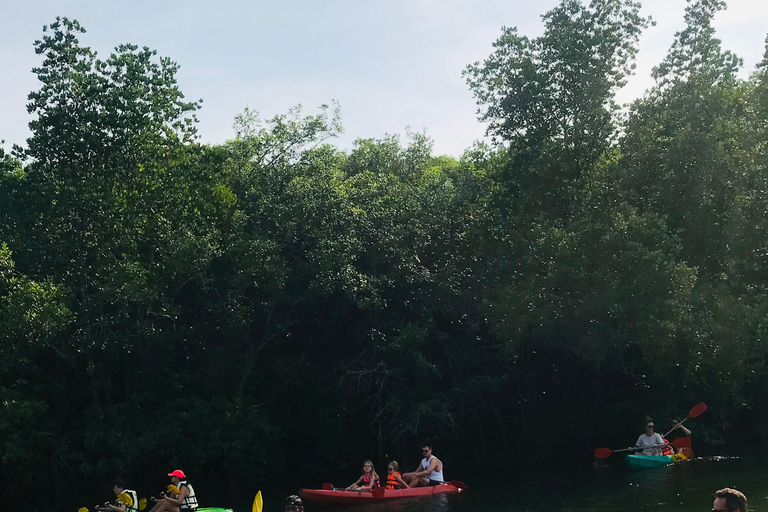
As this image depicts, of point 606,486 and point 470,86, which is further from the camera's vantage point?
point 470,86

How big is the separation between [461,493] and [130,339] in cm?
948

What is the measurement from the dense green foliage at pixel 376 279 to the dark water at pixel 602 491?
260 centimetres

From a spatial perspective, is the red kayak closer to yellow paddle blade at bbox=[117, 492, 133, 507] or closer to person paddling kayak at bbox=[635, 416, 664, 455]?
yellow paddle blade at bbox=[117, 492, 133, 507]

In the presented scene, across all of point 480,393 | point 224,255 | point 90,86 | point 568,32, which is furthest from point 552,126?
point 90,86

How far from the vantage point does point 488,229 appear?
28078mm

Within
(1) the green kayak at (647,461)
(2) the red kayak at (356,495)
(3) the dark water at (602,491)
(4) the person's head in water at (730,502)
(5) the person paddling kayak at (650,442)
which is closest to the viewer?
(4) the person's head in water at (730,502)

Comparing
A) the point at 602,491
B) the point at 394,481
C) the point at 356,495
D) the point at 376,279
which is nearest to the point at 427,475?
the point at 394,481

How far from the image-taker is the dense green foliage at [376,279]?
23484 millimetres

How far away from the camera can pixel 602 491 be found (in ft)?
72.6

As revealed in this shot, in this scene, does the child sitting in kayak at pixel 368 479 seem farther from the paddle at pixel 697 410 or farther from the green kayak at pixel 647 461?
the paddle at pixel 697 410

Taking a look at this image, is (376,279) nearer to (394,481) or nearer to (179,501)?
(394,481)

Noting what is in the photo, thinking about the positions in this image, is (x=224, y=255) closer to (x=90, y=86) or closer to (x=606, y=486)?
(x=90, y=86)

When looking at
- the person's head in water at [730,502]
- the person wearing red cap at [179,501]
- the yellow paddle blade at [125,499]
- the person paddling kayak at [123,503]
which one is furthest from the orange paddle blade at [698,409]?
the person's head in water at [730,502]

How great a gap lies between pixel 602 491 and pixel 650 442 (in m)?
4.77
